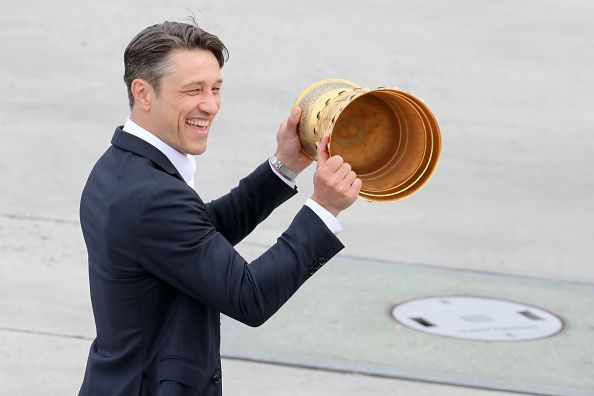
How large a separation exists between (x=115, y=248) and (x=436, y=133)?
0.90 metres

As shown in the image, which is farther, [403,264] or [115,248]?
[403,264]

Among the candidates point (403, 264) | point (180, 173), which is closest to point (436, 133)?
point (180, 173)

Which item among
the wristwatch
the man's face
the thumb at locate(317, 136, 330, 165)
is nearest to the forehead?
the man's face

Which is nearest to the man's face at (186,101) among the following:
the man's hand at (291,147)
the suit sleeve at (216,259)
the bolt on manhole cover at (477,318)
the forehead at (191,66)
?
the forehead at (191,66)

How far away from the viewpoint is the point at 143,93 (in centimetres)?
333

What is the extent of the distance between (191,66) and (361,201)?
5.32m

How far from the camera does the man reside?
3207 mm

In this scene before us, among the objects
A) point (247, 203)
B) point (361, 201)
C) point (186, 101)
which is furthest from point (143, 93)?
point (361, 201)

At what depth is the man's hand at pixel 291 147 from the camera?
12.2 feet

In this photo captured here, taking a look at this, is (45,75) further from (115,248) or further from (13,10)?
(115,248)

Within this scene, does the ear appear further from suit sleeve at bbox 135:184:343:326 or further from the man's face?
suit sleeve at bbox 135:184:343:326

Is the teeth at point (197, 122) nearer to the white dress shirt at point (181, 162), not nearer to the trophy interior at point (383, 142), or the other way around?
the white dress shirt at point (181, 162)

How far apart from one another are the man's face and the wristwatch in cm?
47

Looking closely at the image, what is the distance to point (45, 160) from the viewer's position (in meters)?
8.94
